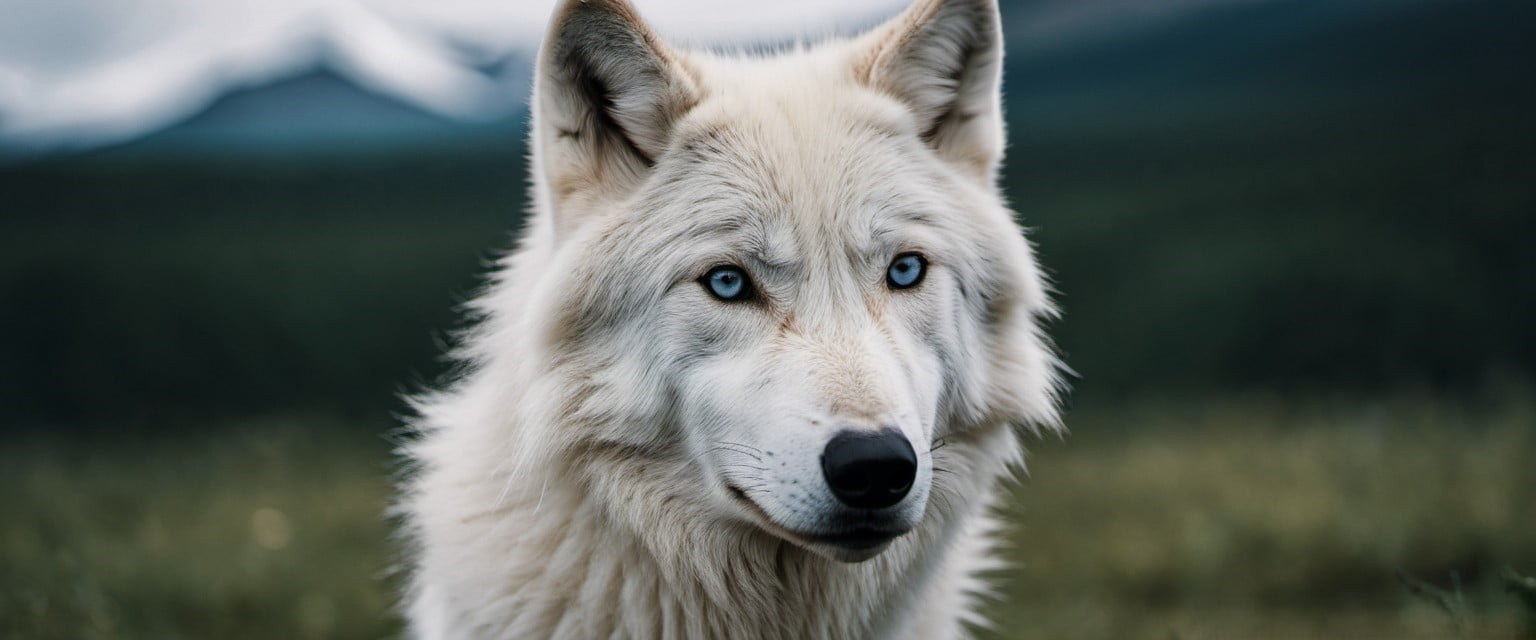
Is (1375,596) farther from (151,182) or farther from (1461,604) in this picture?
(151,182)

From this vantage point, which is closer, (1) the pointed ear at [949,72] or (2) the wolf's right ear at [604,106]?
(2) the wolf's right ear at [604,106]

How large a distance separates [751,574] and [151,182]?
9080 millimetres

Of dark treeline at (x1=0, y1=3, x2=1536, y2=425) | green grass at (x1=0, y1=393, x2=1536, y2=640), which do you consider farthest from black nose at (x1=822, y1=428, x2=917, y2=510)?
dark treeline at (x1=0, y1=3, x2=1536, y2=425)

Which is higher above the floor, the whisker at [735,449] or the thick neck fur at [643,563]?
the whisker at [735,449]

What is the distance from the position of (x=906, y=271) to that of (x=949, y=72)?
717mm

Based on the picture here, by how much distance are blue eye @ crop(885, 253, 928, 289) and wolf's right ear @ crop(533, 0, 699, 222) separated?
68 centimetres

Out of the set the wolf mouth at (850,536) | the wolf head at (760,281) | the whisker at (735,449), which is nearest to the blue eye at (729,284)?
the wolf head at (760,281)

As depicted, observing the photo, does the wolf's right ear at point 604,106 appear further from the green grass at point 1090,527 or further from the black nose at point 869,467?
the green grass at point 1090,527

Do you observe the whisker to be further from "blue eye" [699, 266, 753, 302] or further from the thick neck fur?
"blue eye" [699, 266, 753, 302]

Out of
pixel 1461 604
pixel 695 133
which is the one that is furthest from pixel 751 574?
pixel 1461 604

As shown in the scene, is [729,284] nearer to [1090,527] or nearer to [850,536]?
[850,536]

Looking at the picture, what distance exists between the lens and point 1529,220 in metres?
9.37

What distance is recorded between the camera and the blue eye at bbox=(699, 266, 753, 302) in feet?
9.77

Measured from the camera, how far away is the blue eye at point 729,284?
2.98 meters
